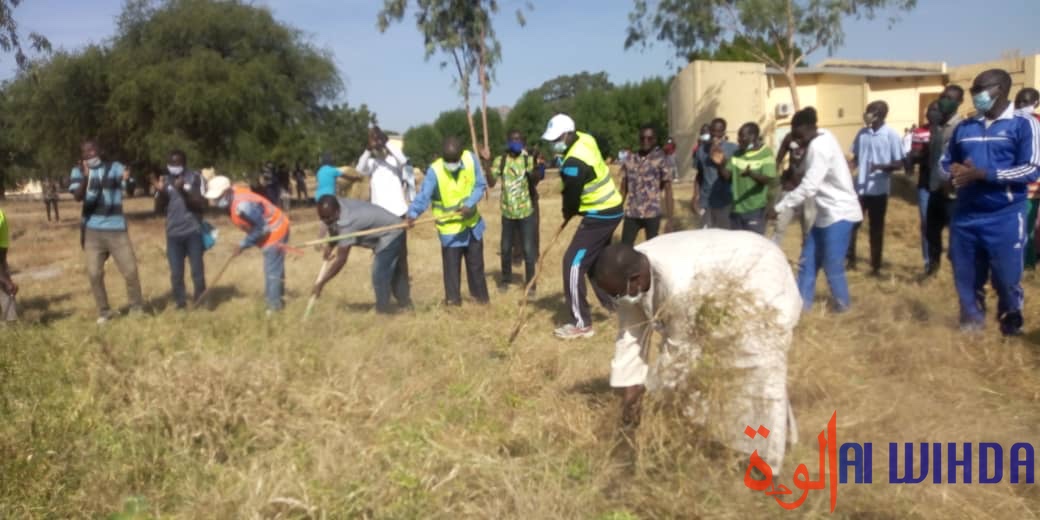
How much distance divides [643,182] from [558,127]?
1.78 metres

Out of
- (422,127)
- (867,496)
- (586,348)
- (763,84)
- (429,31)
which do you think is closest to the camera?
(867,496)

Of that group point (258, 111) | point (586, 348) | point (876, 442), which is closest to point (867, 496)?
point (876, 442)

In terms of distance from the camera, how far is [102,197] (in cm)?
662

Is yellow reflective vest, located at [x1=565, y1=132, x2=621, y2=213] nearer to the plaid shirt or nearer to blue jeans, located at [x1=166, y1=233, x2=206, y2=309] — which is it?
the plaid shirt

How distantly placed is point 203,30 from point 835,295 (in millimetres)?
19692

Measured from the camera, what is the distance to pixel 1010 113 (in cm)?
461

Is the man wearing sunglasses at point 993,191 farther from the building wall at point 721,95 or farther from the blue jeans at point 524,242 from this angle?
the building wall at point 721,95

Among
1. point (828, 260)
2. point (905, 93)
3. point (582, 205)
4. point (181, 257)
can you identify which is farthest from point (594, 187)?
point (905, 93)

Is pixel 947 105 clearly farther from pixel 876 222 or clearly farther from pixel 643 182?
pixel 643 182

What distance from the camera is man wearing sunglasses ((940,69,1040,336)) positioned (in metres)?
4.54

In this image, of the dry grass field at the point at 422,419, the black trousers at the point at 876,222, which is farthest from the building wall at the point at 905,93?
the dry grass field at the point at 422,419

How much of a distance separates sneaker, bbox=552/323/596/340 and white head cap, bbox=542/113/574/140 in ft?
4.59

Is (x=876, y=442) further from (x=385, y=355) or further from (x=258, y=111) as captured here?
(x=258, y=111)

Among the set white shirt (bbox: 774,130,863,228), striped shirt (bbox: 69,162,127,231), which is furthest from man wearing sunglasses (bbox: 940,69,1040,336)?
striped shirt (bbox: 69,162,127,231)
